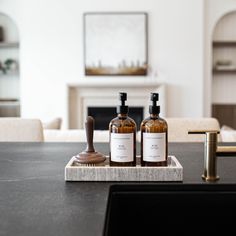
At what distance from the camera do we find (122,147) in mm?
1217

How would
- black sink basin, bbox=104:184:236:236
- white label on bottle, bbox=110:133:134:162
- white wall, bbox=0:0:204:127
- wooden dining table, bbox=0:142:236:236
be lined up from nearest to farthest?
wooden dining table, bbox=0:142:236:236 < black sink basin, bbox=104:184:236:236 < white label on bottle, bbox=110:133:134:162 < white wall, bbox=0:0:204:127

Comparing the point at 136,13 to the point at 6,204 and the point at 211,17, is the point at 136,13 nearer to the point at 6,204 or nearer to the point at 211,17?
the point at 211,17

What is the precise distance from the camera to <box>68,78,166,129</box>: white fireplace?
582cm

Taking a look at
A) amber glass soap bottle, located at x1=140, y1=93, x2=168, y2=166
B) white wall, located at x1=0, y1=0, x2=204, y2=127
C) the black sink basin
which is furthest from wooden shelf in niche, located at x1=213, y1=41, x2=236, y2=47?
the black sink basin

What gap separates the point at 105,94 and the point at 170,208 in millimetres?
4863

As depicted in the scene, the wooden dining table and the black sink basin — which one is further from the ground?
the wooden dining table

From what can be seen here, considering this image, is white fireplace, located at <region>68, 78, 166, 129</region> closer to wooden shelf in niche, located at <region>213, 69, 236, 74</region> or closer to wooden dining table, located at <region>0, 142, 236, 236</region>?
wooden shelf in niche, located at <region>213, 69, 236, 74</region>

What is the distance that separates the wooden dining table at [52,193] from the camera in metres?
0.83

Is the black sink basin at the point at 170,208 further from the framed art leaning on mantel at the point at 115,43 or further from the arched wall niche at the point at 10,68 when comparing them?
the arched wall niche at the point at 10,68

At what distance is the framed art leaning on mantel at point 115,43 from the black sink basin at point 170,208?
4.79 m

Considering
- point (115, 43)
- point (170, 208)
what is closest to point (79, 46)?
point (115, 43)

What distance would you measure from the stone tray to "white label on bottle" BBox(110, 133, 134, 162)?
5 cm

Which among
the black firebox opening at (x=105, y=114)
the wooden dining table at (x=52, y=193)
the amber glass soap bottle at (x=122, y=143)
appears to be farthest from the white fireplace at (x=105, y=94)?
the amber glass soap bottle at (x=122, y=143)

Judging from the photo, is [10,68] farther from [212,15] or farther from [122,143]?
[122,143]
